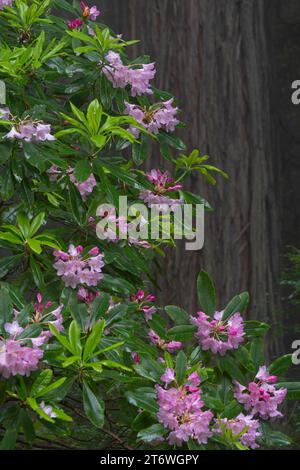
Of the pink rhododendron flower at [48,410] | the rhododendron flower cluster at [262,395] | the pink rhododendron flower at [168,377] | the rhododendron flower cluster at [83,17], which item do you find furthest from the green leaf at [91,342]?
the rhododendron flower cluster at [83,17]

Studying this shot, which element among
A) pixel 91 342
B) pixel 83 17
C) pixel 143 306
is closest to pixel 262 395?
pixel 143 306

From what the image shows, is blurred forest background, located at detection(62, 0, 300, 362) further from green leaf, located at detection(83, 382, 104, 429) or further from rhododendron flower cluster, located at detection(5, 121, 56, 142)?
green leaf, located at detection(83, 382, 104, 429)

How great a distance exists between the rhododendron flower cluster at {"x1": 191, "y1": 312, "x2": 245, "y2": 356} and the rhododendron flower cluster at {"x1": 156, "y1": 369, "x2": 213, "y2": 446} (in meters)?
0.21

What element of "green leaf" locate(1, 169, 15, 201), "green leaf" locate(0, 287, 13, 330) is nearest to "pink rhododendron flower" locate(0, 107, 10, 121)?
"green leaf" locate(1, 169, 15, 201)

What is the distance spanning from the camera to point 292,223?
576cm

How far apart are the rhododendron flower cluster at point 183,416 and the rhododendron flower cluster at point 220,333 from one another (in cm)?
21

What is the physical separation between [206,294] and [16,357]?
62 cm

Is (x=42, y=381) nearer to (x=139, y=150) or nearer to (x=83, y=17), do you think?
(x=139, y=150)

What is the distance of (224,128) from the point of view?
4.06m

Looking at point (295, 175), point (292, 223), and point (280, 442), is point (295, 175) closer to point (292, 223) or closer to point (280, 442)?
point (292, 223)

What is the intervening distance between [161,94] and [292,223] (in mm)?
3378

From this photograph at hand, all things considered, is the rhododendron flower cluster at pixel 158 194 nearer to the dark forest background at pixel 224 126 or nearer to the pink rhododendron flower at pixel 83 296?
the pink rhododendron flower at pixel 83 296

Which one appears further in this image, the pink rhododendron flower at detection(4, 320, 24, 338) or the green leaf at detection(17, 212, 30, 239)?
the green leaf at detection(17, 212, 30, 239)

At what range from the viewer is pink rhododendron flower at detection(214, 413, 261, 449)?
1979mm
